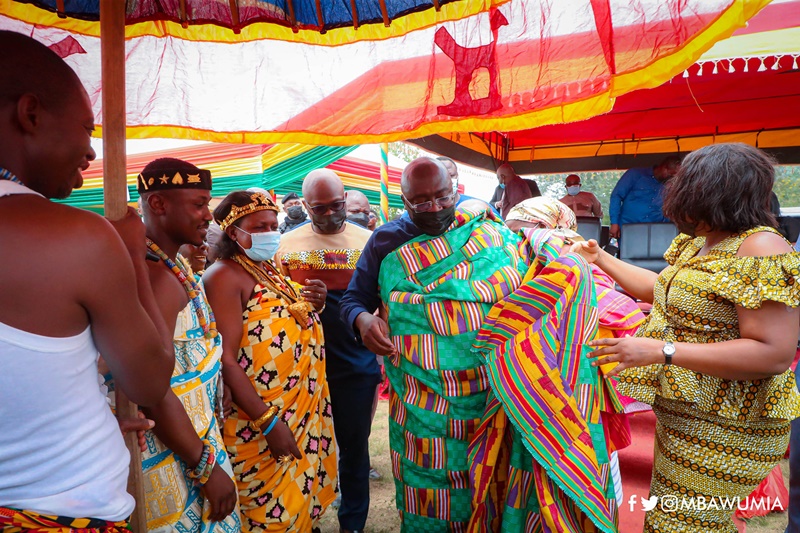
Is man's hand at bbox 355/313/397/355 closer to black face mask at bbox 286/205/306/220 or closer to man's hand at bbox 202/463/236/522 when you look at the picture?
man's hand at bbox 202/463/236/522

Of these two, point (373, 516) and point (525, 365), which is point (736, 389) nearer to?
point (525, 365)

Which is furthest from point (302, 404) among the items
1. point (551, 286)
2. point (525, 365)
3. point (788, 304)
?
point (788, 304)

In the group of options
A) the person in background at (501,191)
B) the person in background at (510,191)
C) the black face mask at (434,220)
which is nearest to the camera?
the black face mask at (434,220)

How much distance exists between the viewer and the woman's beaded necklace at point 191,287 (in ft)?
6.75

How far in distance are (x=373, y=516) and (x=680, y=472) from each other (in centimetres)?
235

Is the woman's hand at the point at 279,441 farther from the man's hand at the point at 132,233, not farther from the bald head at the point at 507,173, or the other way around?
the bald head at the point at 507,173

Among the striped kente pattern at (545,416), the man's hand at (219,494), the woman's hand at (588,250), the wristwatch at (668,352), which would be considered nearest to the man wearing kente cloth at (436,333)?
the striped kente pattern at (545,416)

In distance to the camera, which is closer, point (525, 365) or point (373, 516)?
point (525, 365)

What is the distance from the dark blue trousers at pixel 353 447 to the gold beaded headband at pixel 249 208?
128cm

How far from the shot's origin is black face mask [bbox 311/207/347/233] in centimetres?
362

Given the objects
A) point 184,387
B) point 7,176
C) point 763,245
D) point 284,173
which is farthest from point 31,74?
point 284,173

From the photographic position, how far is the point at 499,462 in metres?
2.47

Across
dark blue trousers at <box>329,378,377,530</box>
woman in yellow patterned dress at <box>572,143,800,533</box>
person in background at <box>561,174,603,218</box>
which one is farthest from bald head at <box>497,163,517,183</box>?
woman in yellow patterned dress at <box>572,143,800,533</box>

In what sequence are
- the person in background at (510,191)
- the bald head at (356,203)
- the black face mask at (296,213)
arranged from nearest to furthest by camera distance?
the bald head at (356,203), the black face mask at (296,213), the person in background at (510,191)
